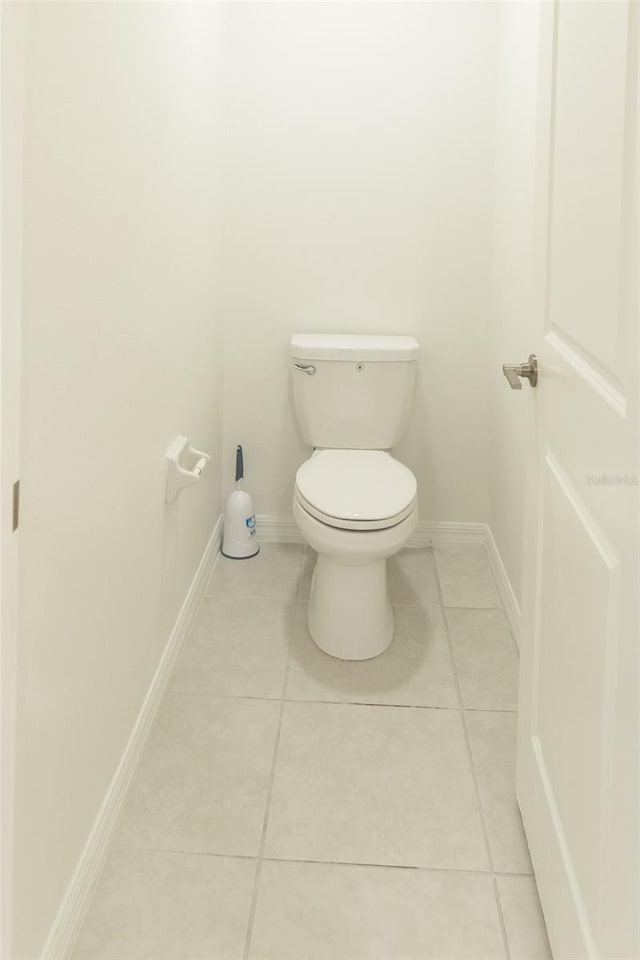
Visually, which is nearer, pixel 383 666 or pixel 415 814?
pixel 415 814

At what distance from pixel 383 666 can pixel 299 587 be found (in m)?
0.53

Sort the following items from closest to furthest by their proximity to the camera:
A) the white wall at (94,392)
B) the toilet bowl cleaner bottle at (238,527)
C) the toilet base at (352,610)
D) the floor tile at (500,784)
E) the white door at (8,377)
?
the white door at (8,377) → the white wall at (94,392) → the floor tile at (500,784) → the toilet base at (352,610) → the toilet bowl cleaner bottle at (238,527)

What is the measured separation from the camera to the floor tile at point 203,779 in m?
1.66

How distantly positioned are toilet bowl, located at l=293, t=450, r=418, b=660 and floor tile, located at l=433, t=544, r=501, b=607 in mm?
309

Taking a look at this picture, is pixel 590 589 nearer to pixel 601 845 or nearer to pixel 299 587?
pixel 601 845

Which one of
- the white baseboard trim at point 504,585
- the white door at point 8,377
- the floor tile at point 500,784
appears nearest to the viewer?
the white door at point 8,377

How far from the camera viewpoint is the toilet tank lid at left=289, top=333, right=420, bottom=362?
8.84ft

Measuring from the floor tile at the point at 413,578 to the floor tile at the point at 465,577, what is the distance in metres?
0.03

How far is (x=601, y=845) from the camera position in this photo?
3.51ft

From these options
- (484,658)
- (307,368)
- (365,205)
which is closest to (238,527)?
(307,368)

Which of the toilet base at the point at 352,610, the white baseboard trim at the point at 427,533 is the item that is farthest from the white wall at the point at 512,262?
the toilet base at the point at 352,610

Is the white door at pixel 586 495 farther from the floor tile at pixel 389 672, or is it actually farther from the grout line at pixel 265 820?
the floor tile at pixel 389 672

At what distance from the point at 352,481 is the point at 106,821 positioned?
1.10 m

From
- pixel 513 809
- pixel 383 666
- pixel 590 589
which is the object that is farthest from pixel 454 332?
pixel 590 589
